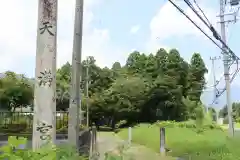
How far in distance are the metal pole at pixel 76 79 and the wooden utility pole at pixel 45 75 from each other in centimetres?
317

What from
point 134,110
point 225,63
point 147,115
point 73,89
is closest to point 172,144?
point 225,63

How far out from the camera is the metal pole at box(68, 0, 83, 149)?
6762 mm

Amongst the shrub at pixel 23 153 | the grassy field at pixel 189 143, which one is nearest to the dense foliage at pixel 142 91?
the grassy field at pixel 189 143

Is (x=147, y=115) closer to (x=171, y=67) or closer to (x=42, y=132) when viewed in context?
(x=171, y=67)

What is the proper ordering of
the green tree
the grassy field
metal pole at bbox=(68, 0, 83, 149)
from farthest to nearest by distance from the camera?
the green tree, the grassy field, metal pole at bbox=(68, 0, 83, 149)

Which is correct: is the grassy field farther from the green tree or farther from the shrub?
the green tree

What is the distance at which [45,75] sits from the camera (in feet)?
11.4

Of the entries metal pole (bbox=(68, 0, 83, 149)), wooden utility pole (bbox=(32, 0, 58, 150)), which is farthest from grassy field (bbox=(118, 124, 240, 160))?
wooden utility pole (bbox=(32, 0, 58, 150))

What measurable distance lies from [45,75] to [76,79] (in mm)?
3573

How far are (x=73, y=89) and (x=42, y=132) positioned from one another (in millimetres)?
3675

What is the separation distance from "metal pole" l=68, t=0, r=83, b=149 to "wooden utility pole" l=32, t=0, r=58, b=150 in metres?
3.17

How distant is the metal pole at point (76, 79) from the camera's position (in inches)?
266

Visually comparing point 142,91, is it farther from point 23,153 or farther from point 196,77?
point 23,153

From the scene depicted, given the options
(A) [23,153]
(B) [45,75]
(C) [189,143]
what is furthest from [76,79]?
(C) [189,143]
